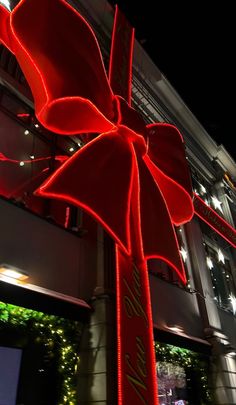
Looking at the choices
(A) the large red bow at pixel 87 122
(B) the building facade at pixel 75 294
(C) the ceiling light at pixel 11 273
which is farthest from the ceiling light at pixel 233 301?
(C) the ceiling light at pixel 11 273

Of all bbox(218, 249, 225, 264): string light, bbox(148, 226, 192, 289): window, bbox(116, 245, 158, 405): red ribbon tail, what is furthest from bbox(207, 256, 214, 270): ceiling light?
bbox(116, 245, 158, 405): red ribbon tail

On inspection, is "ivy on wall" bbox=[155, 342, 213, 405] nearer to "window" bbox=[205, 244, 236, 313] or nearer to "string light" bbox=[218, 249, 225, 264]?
"window" bbox=[205, 244, 236, 313]

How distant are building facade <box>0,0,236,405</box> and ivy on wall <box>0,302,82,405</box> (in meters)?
0.02

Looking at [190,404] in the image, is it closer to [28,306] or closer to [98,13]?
[28,306]

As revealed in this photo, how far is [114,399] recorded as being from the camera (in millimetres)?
→ 5387

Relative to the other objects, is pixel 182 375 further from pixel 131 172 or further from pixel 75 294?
pixel 131 172

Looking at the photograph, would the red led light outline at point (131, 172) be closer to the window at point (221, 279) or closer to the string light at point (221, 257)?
the window at point (221, 279)

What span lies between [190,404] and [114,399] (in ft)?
14.3

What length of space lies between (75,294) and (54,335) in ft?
2.56

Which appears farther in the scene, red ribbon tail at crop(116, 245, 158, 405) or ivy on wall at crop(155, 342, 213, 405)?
ivy on wall at crop(155, 342, 213, 405)

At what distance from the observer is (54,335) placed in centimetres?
618

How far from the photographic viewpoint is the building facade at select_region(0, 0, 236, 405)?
556 cm

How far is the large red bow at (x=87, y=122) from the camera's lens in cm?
566

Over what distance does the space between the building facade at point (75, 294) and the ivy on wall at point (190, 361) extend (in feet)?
0.08
